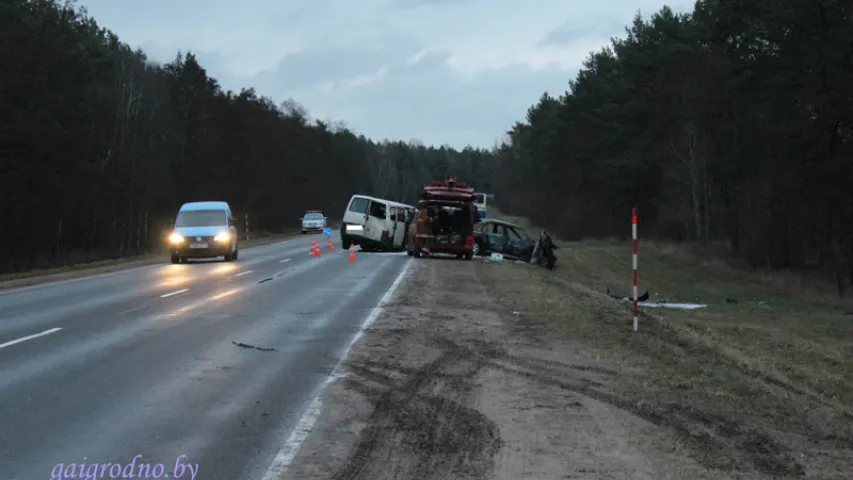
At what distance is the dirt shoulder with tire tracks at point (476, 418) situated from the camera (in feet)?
22.2

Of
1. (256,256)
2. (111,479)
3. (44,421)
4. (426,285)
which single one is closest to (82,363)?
(44,421)

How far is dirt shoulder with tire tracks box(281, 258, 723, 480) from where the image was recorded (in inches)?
266

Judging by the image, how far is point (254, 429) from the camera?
25.9ft

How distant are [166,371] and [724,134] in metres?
42.8

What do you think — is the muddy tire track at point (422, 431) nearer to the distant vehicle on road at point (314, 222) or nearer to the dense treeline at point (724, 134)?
the dense treeline at point (724, 134)

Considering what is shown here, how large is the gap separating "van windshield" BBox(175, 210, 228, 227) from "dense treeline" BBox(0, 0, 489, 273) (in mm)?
14880

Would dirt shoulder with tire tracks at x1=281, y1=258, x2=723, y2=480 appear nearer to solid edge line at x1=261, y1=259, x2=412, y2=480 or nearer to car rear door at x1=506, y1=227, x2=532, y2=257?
solid edge line at x1=261, y1=259, x2=412, y2=480

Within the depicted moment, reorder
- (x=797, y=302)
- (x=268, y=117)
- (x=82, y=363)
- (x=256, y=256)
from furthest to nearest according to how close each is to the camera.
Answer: (x=268, y=117)
(x=256, y=256)
(x=797, y=302)
(x=82, y=363)

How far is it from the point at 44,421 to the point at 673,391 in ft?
20.0

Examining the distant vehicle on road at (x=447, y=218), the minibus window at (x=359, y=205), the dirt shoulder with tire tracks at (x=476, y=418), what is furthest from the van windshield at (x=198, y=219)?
the dirt shoulder with tire tracks at (x=476, y=418)

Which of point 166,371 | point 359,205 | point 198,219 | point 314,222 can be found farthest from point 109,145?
point 166,371

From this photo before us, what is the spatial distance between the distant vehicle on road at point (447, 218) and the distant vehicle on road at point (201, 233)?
727cm

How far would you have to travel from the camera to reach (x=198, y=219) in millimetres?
33875

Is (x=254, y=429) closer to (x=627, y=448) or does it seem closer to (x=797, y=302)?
(x=627, y=448)
